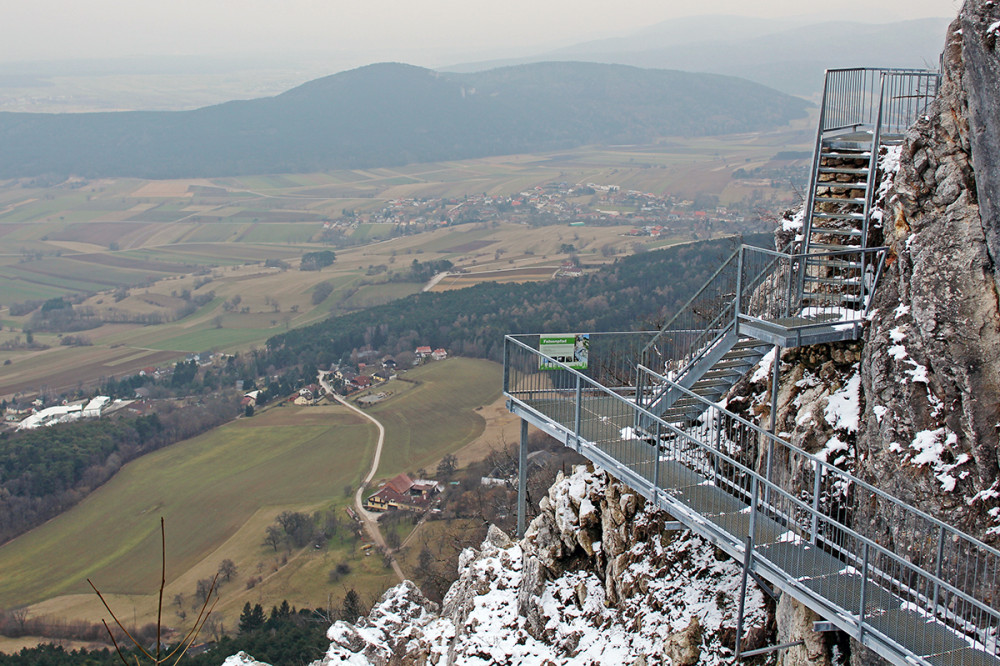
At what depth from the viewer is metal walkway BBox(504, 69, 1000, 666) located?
8.28 meters

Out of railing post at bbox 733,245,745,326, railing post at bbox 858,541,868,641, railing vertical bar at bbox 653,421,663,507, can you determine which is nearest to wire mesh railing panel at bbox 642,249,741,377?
railing post at bbox 733,245,745,326

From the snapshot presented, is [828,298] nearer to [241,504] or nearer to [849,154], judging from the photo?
[849,154]

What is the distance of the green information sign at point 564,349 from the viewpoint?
1365cm

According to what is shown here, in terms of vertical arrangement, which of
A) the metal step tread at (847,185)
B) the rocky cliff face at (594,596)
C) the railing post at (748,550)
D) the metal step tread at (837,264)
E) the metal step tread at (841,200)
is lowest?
the rocky cliff face at (594,596)

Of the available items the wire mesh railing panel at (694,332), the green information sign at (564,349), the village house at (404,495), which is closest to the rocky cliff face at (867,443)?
the wire mesh railing panel at (694,332)

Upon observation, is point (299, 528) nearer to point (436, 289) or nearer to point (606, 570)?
point (606, 570)

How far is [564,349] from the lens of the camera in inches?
540

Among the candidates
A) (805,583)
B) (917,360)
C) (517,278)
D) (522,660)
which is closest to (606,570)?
(522,660)

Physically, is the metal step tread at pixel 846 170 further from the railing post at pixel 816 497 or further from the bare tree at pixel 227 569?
the bare tree at pixel 227 569

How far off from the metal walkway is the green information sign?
5.7 inches

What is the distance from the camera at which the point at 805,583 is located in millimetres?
8938

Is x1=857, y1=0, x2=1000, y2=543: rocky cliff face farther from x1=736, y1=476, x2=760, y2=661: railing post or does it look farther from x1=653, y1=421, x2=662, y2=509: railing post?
x1=653, y1=421, x2=662, y2=509: railing post

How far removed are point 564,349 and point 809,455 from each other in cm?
521

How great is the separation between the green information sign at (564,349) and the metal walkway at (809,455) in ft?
0.47
